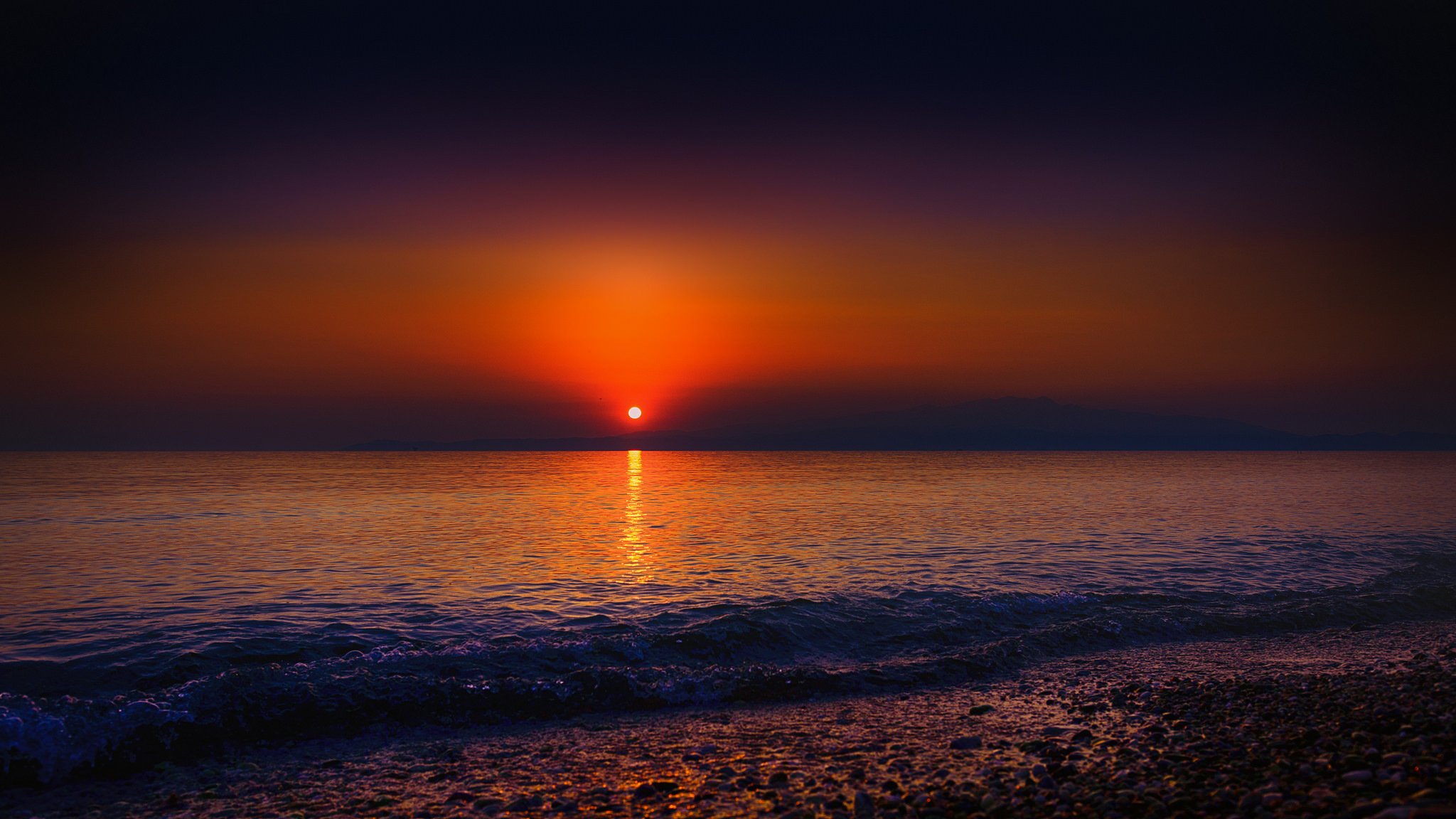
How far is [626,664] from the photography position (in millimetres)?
16500

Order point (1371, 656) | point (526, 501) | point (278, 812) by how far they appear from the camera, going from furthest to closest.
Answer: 1. point (526, 501)
2. point (1371, 656)
3. point (278, 812)

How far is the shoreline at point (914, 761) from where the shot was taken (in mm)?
8734

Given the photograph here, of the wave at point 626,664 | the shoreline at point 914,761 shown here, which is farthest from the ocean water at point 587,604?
the shoreline at point 914,761

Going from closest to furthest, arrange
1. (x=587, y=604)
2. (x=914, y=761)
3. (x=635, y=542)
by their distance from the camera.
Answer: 1. (x=914, y=761)
2. (x=587, y=604)
3. (x=635, y=542)

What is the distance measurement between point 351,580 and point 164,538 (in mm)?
19342

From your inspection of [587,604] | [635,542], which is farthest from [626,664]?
[635,542]

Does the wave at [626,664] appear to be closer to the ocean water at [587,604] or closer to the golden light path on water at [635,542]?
the ocean water at [587,604]

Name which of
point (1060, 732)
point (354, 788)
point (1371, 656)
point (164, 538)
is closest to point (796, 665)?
point (1060, 732)

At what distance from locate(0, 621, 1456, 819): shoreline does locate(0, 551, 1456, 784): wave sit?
842 mm

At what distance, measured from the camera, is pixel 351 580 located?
2541 cm

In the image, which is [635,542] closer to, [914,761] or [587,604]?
[587,604]

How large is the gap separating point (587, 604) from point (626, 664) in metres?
5.77

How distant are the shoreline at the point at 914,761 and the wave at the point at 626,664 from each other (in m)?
0.84

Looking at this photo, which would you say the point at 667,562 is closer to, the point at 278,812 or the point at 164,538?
the point at 278,812
